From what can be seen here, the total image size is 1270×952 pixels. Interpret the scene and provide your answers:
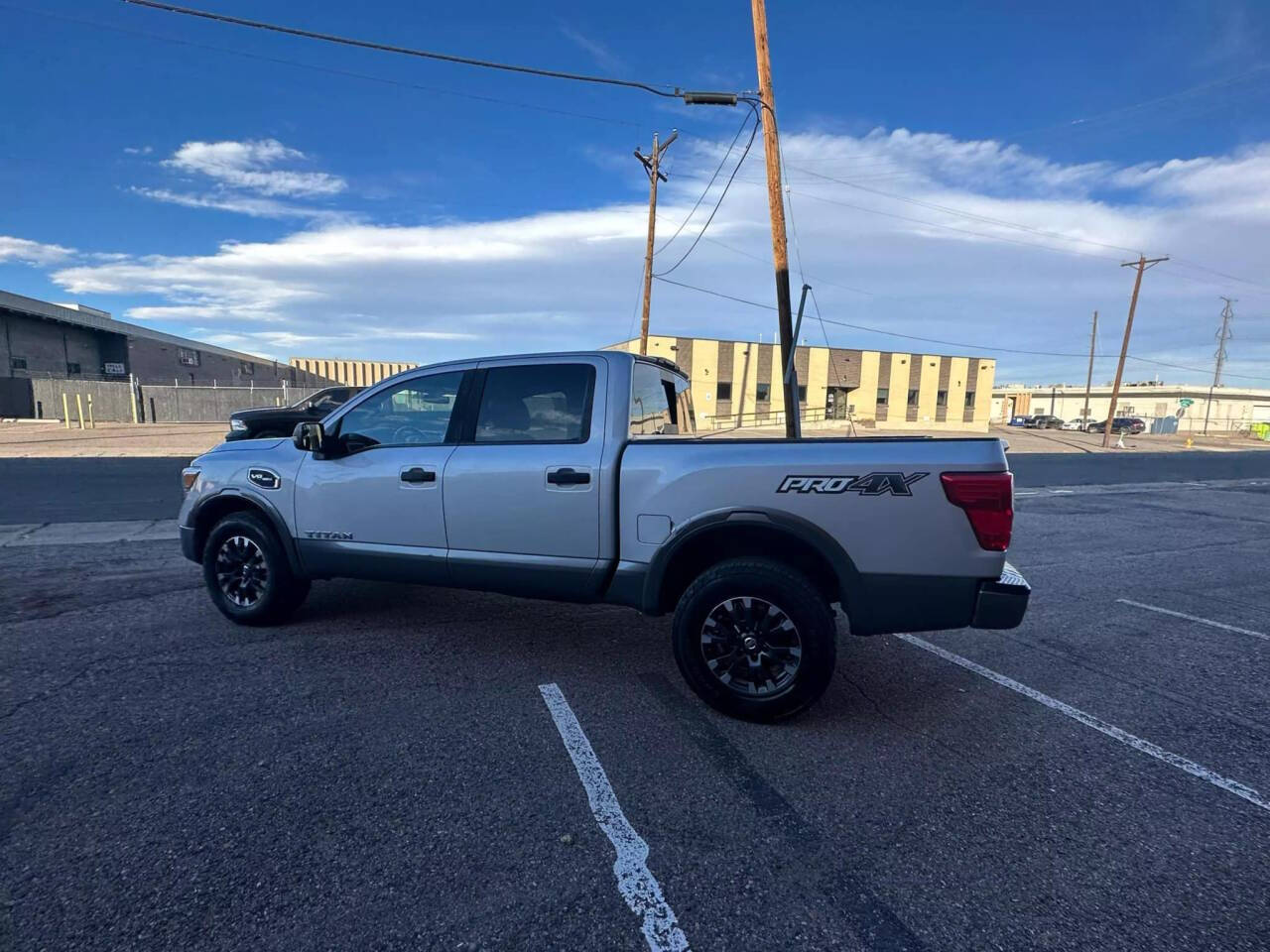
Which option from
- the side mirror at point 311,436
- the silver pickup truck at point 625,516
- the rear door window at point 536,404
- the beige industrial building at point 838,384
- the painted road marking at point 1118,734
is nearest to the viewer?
the painted road marking at point 1118,734

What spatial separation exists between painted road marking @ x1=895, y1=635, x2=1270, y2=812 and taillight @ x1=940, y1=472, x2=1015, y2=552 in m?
1.40

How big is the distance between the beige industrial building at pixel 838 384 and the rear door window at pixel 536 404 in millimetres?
34333

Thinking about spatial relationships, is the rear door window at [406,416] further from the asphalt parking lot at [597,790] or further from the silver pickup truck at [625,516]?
the asphalt parking lot at [597,790]

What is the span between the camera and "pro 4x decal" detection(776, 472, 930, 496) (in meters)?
3.20

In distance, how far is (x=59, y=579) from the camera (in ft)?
19.9

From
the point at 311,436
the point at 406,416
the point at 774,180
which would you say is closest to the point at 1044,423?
the point at 774,180

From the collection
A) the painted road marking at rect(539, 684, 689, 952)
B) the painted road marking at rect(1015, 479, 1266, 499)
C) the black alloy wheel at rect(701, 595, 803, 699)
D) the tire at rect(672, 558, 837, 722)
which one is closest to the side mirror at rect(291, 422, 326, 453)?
the painted road marking at rect(539, 684, 689, 952)

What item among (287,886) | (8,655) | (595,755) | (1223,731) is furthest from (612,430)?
(8,655)

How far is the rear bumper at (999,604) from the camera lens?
124 inches

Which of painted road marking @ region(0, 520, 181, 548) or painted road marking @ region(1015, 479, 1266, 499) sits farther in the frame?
painted road marking @ region(1015, 479, 1266, 499)

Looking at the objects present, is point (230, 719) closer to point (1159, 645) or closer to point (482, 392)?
point (482, 392)

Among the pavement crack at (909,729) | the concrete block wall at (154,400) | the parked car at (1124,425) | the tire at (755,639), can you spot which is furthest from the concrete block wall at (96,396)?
the parked car at (1124,425)

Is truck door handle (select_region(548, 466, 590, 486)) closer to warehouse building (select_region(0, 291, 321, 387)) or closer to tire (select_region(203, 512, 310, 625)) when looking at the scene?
tire (select_region(203, 512, 310, 625))

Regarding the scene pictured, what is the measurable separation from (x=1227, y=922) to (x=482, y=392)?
4.26 m
